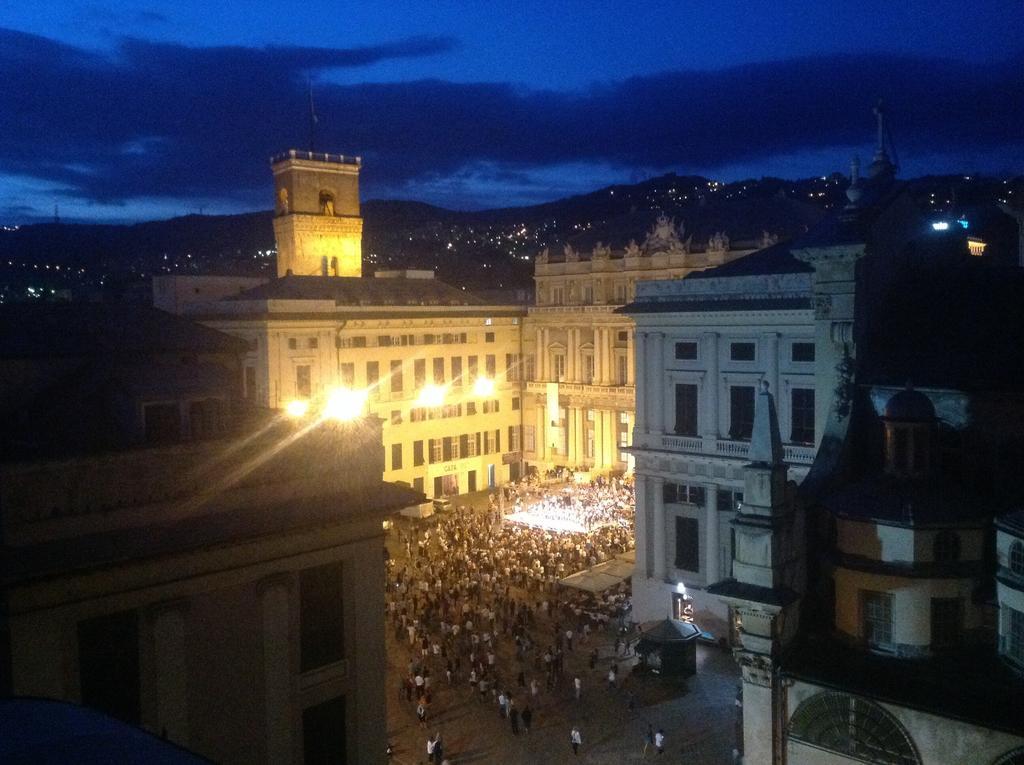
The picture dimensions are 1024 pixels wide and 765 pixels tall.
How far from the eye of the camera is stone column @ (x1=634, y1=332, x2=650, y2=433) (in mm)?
40375

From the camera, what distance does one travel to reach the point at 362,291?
219 ft

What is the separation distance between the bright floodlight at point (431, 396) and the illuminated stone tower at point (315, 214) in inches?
797

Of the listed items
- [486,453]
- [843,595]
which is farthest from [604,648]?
[486,453]

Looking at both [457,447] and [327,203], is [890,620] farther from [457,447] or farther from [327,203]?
[327,203]

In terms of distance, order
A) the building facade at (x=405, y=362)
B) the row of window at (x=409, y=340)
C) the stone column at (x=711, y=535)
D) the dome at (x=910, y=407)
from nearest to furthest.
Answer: the dome at (x=910, y=407), the stone column at (x=711, y=535), the building facade at (x=405, y=362), the row of window at (x=409, y=340)

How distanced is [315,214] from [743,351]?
182 feet

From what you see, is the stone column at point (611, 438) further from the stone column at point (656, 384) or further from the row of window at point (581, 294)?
the stone column at point (656, 384)

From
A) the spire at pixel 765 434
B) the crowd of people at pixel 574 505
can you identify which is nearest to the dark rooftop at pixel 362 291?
the crowd of people at pixel 574 505

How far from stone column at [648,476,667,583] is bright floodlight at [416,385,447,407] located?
2897 cm

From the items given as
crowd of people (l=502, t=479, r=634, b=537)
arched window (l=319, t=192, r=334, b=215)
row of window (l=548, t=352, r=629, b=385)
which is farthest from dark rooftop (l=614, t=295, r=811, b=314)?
arched window (l=319, t=192, r=334, b=215)

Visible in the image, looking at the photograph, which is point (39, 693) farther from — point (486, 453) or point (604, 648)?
point (486, 453)

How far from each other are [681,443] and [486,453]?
3333 cm

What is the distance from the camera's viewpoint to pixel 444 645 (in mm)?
35156

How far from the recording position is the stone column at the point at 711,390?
37875 millimetres
